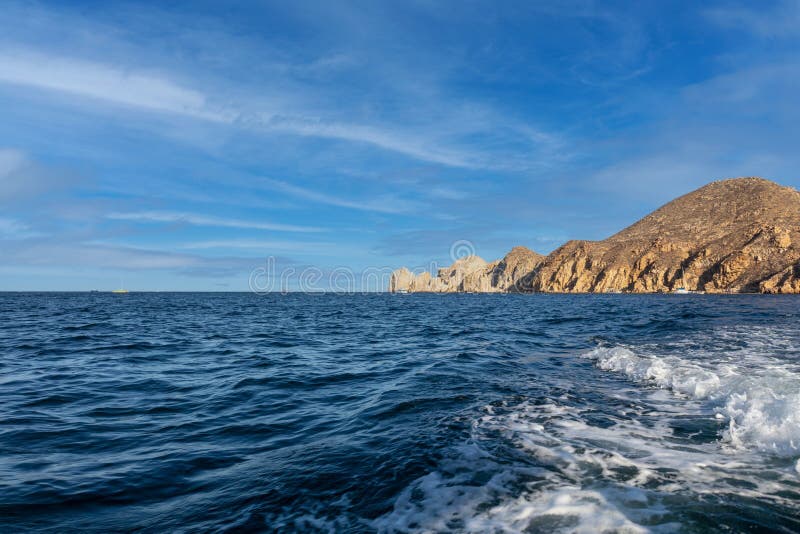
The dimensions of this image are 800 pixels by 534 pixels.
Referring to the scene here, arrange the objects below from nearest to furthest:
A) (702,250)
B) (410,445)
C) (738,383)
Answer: (410,445) < (738,383) < (702,250)

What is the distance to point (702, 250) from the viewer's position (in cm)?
11169

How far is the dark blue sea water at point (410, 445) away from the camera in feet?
14.4

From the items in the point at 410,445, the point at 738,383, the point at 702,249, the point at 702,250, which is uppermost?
the point at 702,249

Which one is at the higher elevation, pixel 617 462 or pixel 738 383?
pixel 738 383

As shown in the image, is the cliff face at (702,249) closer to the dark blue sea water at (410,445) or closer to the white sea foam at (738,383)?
the white sea foam at (738,383)

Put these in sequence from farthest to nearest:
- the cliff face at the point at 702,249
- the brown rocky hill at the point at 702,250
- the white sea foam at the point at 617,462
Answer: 1. the cliff face at the point at 702,249
2. the brown rocky hill at the point at 702,250
3. the white sea foam at the point at 617,462

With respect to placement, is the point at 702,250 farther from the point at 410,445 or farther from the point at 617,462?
the point at 410,445

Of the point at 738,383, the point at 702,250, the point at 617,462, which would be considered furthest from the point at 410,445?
the point at 702,250

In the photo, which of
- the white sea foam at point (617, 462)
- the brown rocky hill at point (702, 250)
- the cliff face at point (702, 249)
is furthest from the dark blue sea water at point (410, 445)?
the cliff face at point (702, 249)

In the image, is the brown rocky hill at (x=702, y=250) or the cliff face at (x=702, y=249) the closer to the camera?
the brown rocky hill at (x=702, y=250)

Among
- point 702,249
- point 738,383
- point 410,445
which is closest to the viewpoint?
point 410,445

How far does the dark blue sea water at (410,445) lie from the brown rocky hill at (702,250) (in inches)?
3807

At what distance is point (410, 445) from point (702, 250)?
133322mm

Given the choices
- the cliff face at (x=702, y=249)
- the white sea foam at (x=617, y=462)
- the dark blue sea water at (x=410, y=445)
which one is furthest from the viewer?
the cliff face at (x=702, y=249)
